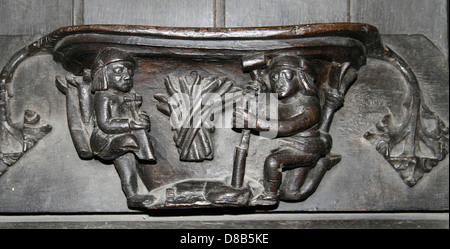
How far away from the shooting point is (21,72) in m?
1.22

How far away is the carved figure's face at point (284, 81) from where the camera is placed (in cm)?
106

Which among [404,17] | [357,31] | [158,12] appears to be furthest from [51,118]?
[404,17]

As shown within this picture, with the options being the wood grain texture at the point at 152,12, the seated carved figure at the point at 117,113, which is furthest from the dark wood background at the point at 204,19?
the seated carved figure at the point at 117,113

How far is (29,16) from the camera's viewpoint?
123 centimetres

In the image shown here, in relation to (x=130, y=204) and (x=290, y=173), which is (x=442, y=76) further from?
(x=130, y=204)

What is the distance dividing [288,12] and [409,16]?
341mm

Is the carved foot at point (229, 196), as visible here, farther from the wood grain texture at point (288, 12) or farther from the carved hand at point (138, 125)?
the wood grain texture at point (288, 12)

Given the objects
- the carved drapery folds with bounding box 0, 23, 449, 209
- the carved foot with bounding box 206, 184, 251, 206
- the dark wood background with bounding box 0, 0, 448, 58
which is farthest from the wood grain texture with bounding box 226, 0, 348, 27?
the carved foot with bounding box 206, 184, 251, 206

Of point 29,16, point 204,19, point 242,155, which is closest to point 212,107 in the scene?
point 242,155

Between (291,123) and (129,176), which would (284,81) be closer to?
(291,123)

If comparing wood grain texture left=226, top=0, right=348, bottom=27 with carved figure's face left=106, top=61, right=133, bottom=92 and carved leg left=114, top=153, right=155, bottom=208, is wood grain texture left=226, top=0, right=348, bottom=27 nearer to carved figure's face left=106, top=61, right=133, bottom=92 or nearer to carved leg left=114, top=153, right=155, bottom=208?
carved figure's face left=106, top=61, right=133, bottom=92

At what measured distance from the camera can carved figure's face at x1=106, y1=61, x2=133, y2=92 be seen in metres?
1.06

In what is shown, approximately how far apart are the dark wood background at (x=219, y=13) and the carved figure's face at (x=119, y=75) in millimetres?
191

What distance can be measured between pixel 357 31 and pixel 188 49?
1.31 ft
